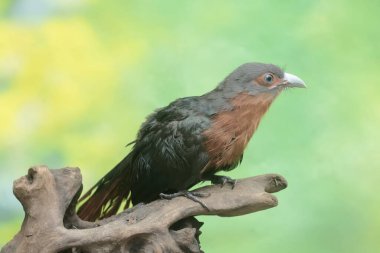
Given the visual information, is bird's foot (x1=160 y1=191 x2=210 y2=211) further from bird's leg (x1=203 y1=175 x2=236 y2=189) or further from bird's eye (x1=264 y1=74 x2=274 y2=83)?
bird's eye (x1=264 y1=74 x2=274 y2=83)

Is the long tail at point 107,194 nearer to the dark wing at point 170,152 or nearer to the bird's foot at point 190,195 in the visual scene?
the dark wing at point 170,152

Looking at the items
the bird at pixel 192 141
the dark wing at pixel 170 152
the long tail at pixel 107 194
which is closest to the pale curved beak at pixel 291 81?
the bird at pixel 192 141

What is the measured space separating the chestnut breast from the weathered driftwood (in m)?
0.10

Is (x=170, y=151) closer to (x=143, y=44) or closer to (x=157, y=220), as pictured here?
(x=157, y=220)

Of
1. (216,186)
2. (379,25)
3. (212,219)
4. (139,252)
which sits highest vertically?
(379,25)

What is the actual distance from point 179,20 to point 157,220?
1148 millimetres

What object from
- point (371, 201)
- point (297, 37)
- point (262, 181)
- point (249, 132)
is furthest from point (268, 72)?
point (371, 201)

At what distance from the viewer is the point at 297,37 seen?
2.79m

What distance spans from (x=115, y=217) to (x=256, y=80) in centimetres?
56

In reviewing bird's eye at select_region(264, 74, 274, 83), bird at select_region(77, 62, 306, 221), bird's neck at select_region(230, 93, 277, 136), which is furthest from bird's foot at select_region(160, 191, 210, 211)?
bird's eye at select_region(264, 74, 274, 83)

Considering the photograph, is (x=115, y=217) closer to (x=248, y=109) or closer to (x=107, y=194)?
(x=107, y=194)

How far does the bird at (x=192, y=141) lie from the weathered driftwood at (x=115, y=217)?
6cm

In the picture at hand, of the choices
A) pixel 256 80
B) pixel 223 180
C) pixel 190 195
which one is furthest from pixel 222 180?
pixel 256 80

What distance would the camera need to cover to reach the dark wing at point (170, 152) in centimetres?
192
